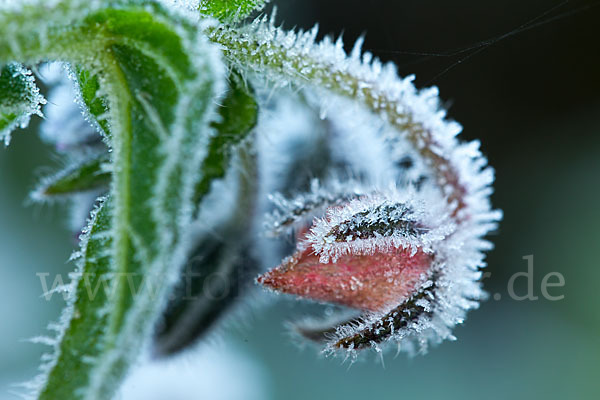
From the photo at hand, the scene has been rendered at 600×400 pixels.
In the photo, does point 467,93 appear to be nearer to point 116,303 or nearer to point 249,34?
point 249,34

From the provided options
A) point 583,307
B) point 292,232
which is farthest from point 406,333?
point 583,307

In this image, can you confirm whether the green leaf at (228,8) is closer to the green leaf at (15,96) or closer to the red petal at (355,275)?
the green leaf at (15,96)

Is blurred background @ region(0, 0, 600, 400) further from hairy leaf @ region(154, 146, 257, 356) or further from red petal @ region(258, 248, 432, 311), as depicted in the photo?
red petal @ region(258, 248, 432, 311)

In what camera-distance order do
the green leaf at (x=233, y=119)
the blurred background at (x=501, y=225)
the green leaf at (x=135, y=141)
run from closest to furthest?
the green leaf at (x=135, y=141), the green leaf at (x=233, y=119), the blurred background at (x=501, y=225)

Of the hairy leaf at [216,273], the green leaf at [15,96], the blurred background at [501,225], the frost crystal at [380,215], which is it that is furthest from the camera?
the blurred background at [501,225]

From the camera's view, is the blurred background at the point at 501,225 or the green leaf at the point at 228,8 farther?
the blurred background at the point at 501,225

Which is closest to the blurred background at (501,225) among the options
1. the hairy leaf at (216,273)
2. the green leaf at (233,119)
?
the hairy leaf at (216,273)

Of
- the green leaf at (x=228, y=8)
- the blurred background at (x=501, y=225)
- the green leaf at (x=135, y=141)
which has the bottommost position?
the green leaf at (x=135, y=141)
